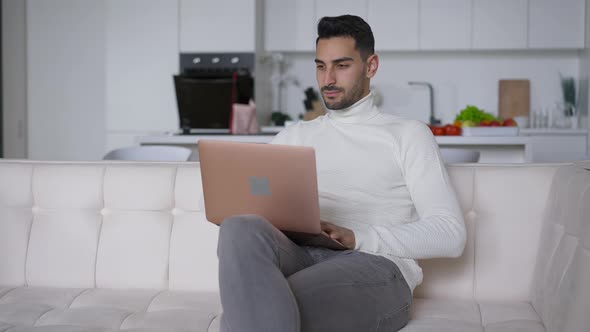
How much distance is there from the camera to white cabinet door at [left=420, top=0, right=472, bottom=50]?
5.91 meters

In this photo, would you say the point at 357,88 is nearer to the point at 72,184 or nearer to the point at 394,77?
the point at 72,184

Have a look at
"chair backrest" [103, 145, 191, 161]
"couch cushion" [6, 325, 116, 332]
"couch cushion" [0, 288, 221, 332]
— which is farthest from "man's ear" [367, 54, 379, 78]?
"chair backrest" [103, 145, 191, 161]

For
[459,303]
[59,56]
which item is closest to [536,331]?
[459,303]

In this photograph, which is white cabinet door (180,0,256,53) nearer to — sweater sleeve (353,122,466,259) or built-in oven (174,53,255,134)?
built-in oven (174,53,255,134)

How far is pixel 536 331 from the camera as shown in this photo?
5.41 ft

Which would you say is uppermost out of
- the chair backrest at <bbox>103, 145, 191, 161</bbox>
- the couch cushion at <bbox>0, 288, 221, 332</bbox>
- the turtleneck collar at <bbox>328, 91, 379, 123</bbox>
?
the turtleneck collar at <bbox>328, 91, 379, 123</bbox>

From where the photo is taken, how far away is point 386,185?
191 centimetres

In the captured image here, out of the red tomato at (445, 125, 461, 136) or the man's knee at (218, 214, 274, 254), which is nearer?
the man's knee at (218, 214, 274, 254)

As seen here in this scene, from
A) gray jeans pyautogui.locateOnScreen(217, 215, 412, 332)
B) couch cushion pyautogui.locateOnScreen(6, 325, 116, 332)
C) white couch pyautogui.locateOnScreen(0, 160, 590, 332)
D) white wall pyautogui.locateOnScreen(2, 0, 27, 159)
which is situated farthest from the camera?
white wall pyautogui.locateOnScreen(2, 0, 27, 159)

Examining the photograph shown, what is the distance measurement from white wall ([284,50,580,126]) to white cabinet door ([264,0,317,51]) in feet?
1.06

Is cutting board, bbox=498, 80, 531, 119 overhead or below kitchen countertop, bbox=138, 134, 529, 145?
overhead

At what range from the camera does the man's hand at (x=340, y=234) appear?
1667mm

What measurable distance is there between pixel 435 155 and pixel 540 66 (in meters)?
4.71

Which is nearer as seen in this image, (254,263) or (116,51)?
(254,263)
